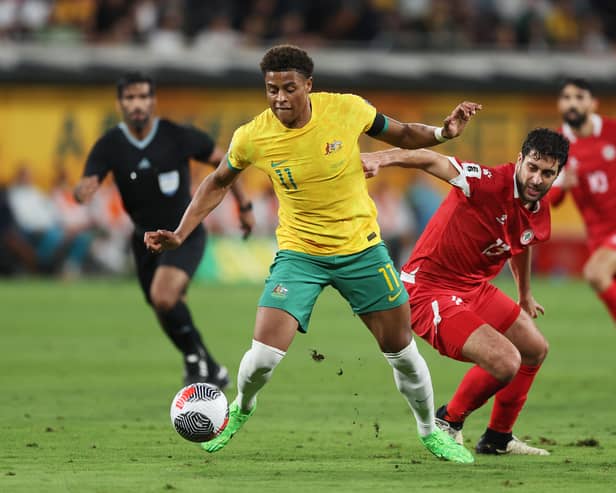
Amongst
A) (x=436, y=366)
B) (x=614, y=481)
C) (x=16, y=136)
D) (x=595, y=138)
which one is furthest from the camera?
(x=16, y=136)

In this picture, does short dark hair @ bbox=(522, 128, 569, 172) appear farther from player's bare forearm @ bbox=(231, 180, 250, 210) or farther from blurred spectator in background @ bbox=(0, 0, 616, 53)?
blurred spectator in background @ bbox=(0, 0, 616, 53)

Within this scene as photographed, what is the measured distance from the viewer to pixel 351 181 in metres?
7.72

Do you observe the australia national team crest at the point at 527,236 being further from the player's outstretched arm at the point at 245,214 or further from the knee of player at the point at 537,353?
the player's outstretched arm at the point at 245,214

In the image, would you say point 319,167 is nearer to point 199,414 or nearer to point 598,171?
point 199,414

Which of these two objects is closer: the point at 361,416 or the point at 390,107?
the point at 361,416

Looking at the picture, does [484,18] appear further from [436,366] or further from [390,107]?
[436,366]

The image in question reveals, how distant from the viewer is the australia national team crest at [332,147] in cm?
761

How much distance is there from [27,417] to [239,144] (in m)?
3.15

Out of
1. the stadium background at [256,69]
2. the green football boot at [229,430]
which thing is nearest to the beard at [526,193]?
the green football boot at [229,430]

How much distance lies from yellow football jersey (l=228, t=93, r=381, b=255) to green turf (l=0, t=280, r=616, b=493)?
0.90 m

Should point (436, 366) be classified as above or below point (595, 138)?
below

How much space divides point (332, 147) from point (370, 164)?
245 millimetres

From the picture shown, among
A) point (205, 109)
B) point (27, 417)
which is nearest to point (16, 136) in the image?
point (205, 109)

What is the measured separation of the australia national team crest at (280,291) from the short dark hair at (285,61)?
4.01ft
